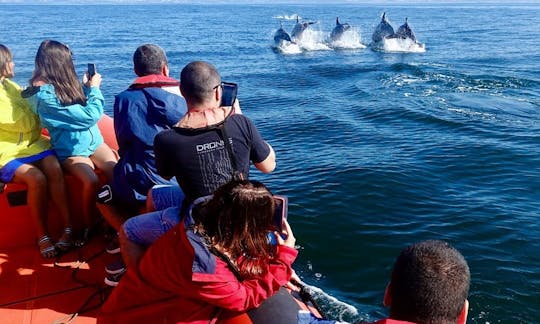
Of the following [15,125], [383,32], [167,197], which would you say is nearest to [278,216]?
[167,197]

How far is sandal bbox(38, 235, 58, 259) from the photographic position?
5004 mm

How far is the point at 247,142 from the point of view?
11.6 ft

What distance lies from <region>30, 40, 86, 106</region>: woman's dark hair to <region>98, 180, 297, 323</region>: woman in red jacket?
93.0 inches

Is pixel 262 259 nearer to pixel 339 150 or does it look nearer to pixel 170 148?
pixel 170 148

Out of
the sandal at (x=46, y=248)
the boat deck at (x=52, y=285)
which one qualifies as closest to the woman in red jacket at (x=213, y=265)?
the boat deck at (x=52, y=285)

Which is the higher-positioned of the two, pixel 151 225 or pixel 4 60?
pixel 4 60

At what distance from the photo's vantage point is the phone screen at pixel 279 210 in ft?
9.95

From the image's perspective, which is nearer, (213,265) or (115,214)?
(213,265)

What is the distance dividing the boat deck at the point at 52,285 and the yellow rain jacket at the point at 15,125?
3.19ft

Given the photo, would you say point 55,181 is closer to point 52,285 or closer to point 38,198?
point 38,198

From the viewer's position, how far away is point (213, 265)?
112 inches

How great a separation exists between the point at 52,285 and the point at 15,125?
156 cm

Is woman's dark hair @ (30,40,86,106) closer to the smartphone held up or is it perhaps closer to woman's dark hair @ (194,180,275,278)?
woman's dark hair @ (194,180,275,278)

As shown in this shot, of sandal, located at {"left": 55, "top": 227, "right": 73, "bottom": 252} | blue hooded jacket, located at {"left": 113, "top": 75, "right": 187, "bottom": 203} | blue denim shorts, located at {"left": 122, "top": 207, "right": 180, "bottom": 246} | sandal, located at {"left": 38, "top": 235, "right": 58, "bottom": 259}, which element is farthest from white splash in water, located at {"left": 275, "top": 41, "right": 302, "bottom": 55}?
blue denim shorts, located at {"left": 122, "top": 207, "right": 180, "bottom": 246}
